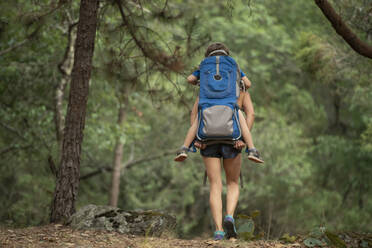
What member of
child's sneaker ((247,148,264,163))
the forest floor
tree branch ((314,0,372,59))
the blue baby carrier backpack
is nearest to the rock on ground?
the forest floor

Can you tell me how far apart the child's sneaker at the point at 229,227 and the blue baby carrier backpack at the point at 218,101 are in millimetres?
765

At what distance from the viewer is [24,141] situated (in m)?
12.2

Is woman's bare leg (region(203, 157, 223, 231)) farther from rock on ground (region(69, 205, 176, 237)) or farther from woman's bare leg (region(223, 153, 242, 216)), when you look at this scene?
rock on ground (region(69, 205, 176, 237))

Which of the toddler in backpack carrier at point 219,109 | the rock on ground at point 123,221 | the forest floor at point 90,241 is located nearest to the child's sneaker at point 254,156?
the toddler in backpack carrier at point 219,109

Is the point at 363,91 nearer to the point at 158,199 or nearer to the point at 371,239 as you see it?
the point at 371,239

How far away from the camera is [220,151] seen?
502 centimetres

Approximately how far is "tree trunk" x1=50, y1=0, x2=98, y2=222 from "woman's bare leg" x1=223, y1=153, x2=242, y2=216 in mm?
1994

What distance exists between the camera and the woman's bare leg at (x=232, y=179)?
504cm

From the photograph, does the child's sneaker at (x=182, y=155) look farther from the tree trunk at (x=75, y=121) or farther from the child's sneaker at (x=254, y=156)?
the tree trunk at (x=75, y=121)

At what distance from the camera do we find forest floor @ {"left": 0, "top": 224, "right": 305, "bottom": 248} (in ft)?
15.0

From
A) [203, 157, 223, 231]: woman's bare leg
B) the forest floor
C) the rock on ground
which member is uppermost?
[203, 157, 223, 231]: woman's bare leg

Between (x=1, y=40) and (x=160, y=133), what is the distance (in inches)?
285

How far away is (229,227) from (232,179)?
534mm

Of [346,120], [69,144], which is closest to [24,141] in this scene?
[69,144]
